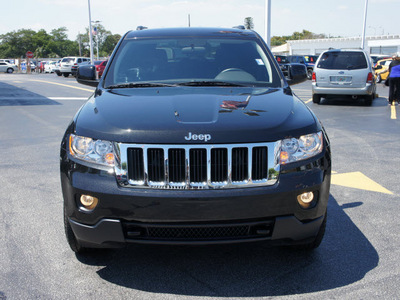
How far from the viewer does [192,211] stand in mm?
2637

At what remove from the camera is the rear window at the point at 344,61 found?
14320 mm

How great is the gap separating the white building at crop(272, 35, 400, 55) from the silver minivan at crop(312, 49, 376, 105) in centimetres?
6534

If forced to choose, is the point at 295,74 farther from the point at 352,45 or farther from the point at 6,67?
the point at 352,45

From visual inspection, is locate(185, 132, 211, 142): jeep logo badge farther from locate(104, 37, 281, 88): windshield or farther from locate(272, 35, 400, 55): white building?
locate(272, 35, 400, 55): white building

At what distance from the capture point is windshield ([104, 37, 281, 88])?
3.97 m

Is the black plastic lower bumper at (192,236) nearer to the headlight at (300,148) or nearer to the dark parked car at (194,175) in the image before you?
the dark parked car at (194,175)

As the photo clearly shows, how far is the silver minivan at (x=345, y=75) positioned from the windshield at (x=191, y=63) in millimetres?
10499

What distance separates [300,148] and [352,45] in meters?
87.8

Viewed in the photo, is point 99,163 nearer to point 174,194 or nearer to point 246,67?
point 174,194

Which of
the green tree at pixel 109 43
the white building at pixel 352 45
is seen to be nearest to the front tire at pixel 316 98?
the white building at pixel 352 45

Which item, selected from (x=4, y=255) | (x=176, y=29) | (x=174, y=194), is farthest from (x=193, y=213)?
(x=176, y=29)

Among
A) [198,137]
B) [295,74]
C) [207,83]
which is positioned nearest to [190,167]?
[198,137]

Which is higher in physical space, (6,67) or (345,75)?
(345,75)

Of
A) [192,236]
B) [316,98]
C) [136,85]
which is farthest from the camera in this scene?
[316,98]
